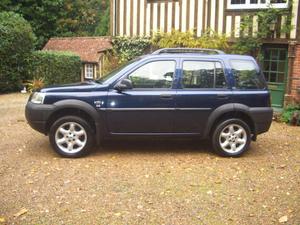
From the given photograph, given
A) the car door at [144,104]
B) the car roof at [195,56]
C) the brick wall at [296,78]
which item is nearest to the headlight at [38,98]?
the car door at [144,104]

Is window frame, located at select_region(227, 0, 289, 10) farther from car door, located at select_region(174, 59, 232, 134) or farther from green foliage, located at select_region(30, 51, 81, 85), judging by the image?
car door, located at select_region(174, 59, 232, 134)

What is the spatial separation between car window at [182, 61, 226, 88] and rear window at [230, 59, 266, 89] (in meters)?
0.25

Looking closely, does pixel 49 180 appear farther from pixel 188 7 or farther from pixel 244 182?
pixel 188 7

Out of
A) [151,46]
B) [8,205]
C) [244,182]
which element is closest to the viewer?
[8,205]

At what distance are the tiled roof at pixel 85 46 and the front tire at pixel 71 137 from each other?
908cm

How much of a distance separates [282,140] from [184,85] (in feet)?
9.70

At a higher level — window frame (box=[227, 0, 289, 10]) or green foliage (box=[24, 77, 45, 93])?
window frame (box=[227, 0, 289, 10])

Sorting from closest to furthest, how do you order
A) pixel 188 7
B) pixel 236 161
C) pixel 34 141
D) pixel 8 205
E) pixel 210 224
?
pixel 210 224
pixel 8 205
pixel 236 161
pixel 34 141
pixel 188 7

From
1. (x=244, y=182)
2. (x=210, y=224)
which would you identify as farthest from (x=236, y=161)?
(x=210, y=224)

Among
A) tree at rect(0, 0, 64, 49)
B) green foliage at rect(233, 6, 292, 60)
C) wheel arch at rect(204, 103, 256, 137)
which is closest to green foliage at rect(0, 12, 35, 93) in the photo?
tree at rect(0, 0, 64, 49)

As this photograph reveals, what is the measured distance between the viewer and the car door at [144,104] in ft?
25.3

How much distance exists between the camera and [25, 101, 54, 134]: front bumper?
765 cm

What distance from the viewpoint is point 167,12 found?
50.5 feet

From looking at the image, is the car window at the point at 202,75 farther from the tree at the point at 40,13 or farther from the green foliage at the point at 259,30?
the tree at the point at 40,13
